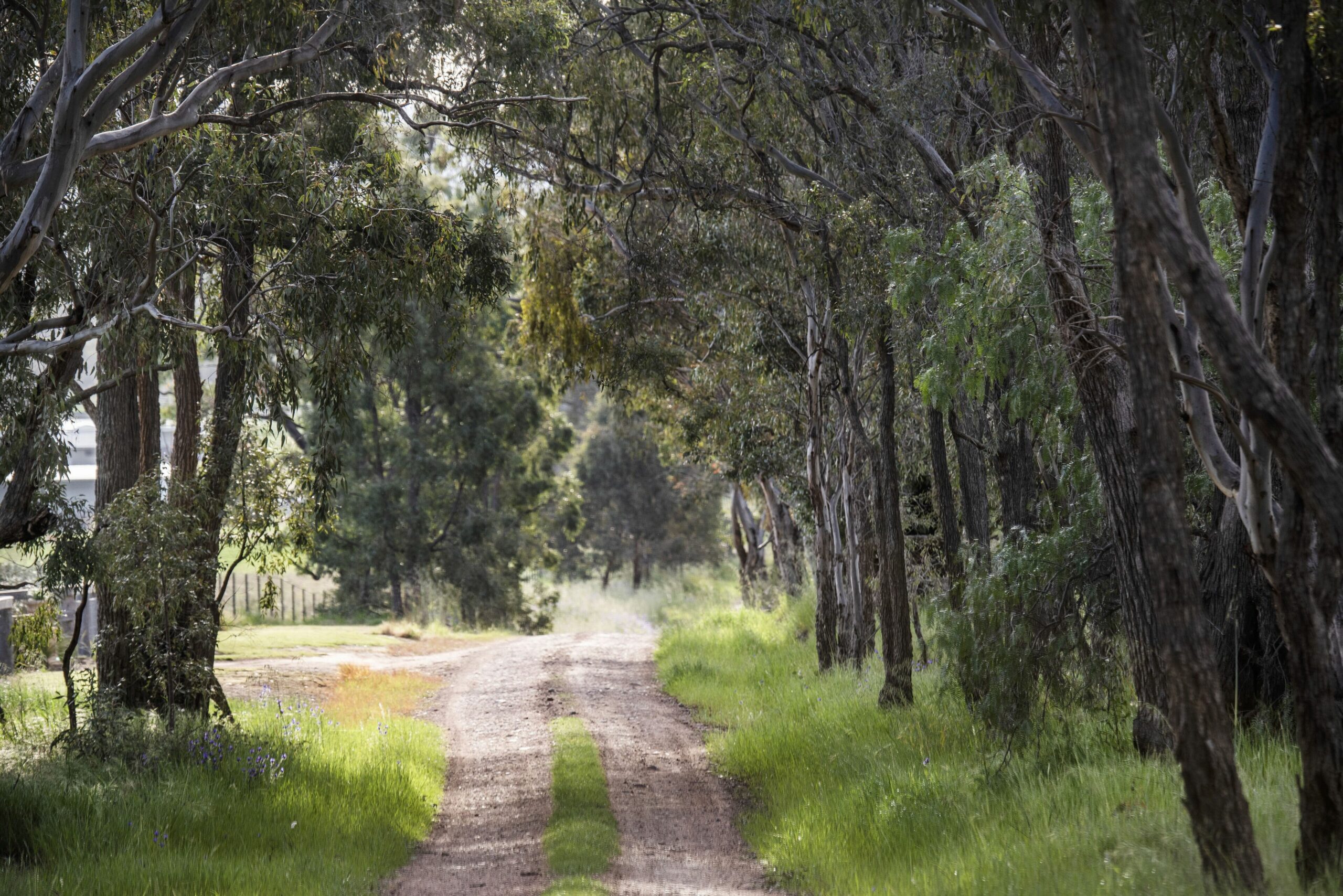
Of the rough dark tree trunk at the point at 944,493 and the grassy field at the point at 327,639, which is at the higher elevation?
the rough dark tree trunk at the point at 944,493

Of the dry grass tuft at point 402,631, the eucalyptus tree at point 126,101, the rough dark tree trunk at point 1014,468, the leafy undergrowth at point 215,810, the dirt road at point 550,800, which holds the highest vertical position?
the eucalyptus tree at point 126,101

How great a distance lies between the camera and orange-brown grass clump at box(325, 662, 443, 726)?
42.6 feet

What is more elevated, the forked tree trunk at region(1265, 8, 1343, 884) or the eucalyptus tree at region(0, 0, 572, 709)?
the eucalyptus tree at region(0, 0, 572, 709)

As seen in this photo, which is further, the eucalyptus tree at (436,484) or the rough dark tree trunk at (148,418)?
the eucalyptus tree at (436,484)

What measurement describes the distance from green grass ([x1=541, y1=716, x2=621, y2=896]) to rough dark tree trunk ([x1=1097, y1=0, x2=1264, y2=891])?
135 inches

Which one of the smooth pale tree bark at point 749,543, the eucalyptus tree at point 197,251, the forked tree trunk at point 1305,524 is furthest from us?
the smooth pale tree bark at point 749,543

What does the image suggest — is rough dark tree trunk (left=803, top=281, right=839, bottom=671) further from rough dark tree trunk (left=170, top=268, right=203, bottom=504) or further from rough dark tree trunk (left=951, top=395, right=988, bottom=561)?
rough dark tree trunk (left=170, top=268, right=203, bottom=504)

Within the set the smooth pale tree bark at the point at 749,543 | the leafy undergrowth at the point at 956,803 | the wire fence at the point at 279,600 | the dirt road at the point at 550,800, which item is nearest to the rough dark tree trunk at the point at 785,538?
the smooth pale tree bark at the point at 749,543

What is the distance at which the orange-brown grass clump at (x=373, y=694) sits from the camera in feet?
42.6

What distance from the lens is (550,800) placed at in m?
9.53

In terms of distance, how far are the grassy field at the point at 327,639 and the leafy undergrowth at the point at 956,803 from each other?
32.5 feet

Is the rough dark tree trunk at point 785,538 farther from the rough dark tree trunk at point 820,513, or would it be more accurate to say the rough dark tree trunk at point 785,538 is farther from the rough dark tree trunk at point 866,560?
the rough dark tree trunk at point 820,513

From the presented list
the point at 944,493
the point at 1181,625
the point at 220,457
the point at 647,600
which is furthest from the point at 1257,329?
the point at 647,600

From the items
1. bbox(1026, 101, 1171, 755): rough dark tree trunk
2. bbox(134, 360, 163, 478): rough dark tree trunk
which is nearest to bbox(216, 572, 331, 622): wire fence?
bbox(134, 360, 163, 478): rough dark tree trunk
